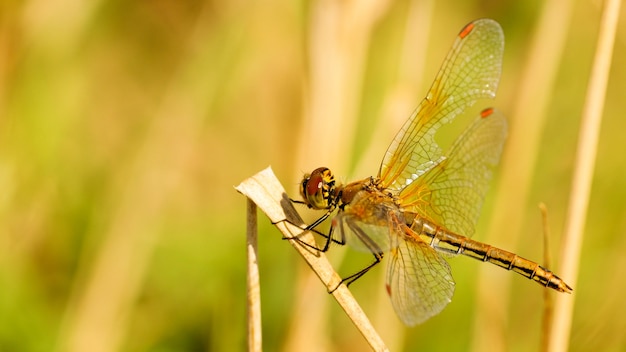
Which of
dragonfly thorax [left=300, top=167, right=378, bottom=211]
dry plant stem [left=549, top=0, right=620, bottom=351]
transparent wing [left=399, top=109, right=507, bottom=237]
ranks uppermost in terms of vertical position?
dragonfly thorax [left=300, top=167, right=378, bottom=211]

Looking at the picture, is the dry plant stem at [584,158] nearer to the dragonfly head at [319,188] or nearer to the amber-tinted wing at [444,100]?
the amber-tinted wing at [444,100]

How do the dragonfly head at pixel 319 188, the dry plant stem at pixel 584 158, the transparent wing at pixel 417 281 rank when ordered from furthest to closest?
the dragonfly head at pixel 319 188 < the transparent wing at pixel 417 281 < the dry plant stem at pixel 584 158

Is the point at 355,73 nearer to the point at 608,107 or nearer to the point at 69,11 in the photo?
the point at 69,11

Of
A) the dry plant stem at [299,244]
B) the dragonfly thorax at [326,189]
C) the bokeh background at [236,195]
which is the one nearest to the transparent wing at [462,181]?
the dragonfly thorax at [326,189]

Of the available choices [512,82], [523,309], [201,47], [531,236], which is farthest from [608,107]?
[201,47]

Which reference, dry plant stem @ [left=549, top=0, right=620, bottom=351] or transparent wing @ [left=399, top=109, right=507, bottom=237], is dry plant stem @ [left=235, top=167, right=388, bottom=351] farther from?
transparent wing @ [left=399, top=109, right=507, bottom=237]

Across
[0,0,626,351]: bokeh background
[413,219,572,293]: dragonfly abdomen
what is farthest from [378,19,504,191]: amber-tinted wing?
[0,0,626,351]: bokeh background
